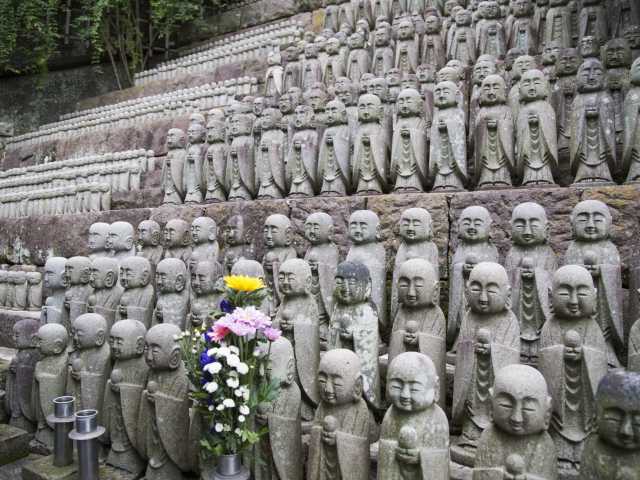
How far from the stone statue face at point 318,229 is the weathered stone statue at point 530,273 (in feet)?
5.63

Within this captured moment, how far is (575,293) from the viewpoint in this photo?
3336 millimetres

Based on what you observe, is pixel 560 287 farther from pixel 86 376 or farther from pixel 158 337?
pixel 86 376

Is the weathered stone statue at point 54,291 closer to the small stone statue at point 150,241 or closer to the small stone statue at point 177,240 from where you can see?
the small stone statue at point 150,241

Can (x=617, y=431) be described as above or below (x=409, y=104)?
below

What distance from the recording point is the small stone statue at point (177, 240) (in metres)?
6.12

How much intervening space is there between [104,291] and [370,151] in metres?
3.33

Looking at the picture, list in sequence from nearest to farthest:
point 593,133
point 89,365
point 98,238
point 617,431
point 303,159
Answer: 1. point 617,431
2. point 89,365
3. point 593,133
4. point 98,238
5. point 303,159

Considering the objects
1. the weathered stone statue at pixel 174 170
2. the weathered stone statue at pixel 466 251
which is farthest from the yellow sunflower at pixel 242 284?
the weathered stone statue at pixel 174 170

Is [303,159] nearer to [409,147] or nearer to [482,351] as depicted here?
[409,147]

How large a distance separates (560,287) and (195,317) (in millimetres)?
3077

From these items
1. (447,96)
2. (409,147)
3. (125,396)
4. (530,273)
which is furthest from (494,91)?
(125,396)

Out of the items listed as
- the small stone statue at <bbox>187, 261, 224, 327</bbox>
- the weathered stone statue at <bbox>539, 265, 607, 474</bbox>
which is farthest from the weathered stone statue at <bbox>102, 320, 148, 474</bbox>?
the weathered stone statue at <bbox>539, 265, 607, 474</bbox>

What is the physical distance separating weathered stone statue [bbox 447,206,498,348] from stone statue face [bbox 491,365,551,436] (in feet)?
5.60

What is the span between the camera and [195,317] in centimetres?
478
